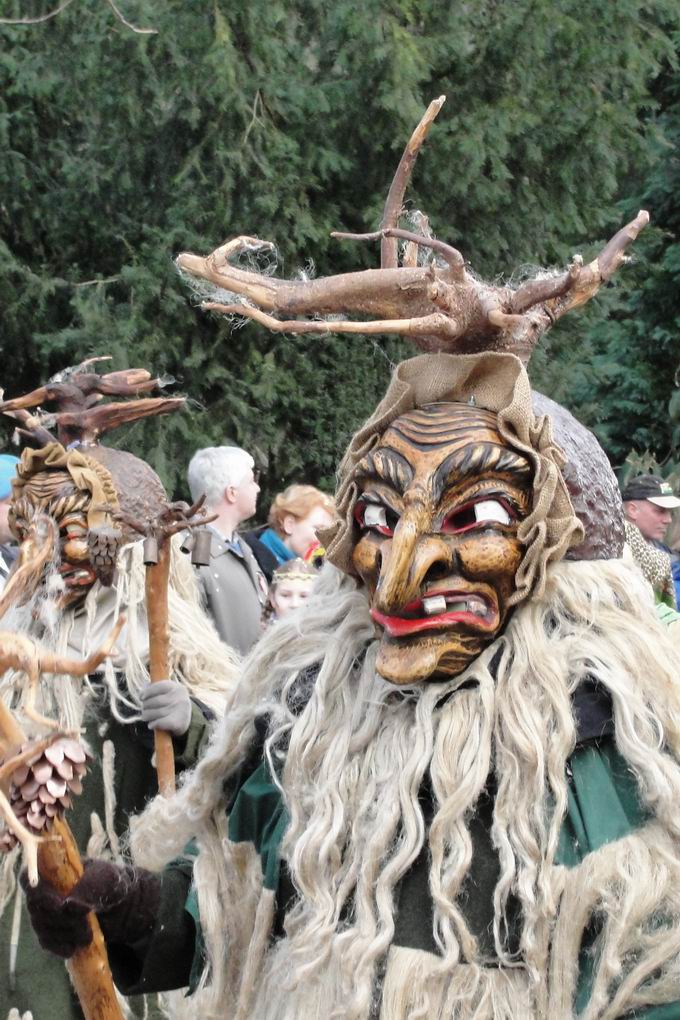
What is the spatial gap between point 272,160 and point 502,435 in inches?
307

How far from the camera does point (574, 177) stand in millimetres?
10852

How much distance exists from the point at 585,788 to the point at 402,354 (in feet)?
26.4

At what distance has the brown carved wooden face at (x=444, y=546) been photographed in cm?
264

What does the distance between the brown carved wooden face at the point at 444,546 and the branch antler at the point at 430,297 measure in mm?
179

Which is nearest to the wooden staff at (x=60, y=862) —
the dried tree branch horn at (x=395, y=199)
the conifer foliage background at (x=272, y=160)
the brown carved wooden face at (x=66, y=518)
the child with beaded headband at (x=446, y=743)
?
the child with beaded headband at (x=446, y=743)

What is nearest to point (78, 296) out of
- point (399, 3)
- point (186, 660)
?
point (399, 3)

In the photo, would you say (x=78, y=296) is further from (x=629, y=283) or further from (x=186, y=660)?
(x=186, y=660)

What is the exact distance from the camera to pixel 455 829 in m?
2.57

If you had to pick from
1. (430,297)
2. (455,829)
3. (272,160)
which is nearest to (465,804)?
(455,829)

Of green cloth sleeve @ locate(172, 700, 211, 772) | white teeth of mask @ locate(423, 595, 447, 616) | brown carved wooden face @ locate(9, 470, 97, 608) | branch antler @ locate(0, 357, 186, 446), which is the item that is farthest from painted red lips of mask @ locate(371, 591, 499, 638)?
branch antler @ locate(0, 357, 186, 446)

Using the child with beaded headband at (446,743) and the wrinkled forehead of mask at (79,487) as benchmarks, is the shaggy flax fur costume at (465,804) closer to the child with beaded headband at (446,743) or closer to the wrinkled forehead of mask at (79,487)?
the child with beaded headband at (446,743)

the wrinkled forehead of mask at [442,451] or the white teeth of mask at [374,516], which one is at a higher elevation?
the wrinkled forehead of mask at [442,451]

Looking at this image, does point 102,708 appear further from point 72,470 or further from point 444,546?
point 444,546

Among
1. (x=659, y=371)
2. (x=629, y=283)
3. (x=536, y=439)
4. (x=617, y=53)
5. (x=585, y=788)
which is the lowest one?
(x=659, y=371)
